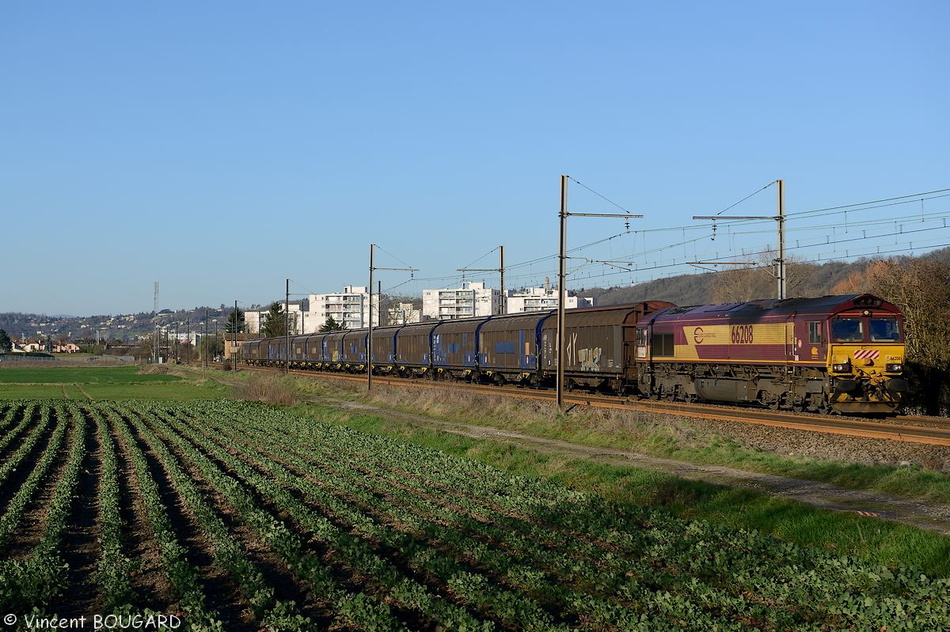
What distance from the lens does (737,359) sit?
3388 cm

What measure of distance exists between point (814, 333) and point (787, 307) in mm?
2366

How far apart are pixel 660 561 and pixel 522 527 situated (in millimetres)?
2994

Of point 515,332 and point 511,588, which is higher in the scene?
point 515,332

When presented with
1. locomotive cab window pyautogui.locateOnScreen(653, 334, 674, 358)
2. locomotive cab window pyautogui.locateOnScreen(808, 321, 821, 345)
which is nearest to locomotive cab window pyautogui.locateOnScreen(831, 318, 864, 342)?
locomotive cab window pyautogui.locateOnScreen(808, 321, 821, 345)

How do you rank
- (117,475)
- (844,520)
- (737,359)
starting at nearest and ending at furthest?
(844,520) < (117,475) < (737,359)

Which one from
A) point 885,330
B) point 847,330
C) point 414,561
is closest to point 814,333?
point 847,330

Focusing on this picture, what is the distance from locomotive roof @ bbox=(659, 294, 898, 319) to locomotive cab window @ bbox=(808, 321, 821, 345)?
1.33ft

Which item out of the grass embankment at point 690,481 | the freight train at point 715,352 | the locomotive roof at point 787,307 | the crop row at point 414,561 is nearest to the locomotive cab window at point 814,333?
the freight train at point 715,352

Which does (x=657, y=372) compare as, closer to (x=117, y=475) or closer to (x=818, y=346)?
(x=818, y=346)

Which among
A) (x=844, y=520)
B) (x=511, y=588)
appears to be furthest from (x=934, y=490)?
(x=511, y=588)

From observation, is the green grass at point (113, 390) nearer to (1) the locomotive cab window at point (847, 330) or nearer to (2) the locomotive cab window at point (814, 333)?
(2) the locomotive cab window at point (814, 333)

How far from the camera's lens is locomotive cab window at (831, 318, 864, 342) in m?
29.5

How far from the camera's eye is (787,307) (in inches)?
1271

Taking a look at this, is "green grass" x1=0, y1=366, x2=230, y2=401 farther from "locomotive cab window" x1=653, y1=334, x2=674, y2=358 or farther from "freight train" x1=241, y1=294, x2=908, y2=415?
"locomotive cab window" x1=653, y1=334, x2=674, y2=358
